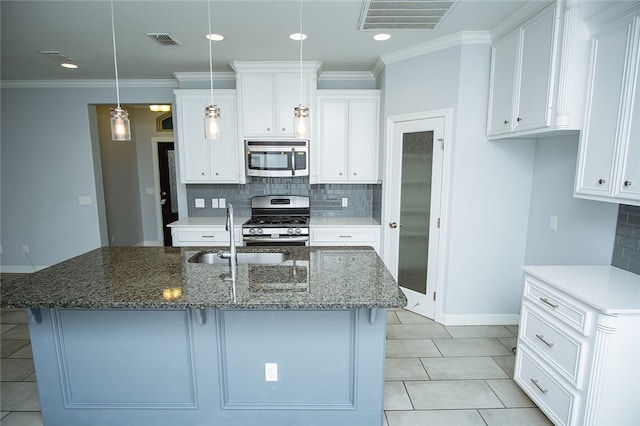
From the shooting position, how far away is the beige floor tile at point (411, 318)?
3227 mm

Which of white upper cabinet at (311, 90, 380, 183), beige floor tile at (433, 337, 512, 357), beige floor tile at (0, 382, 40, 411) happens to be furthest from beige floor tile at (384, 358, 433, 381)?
beige floor tile at (0, 382, 40, 411)

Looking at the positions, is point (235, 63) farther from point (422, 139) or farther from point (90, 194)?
point (90, 194)

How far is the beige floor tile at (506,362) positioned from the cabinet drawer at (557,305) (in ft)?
2.34

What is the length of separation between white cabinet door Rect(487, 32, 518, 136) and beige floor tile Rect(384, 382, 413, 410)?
210 cm

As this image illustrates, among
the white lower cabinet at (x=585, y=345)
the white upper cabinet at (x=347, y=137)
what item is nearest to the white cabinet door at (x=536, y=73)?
the white lower cabinet at (x=585, y=345)

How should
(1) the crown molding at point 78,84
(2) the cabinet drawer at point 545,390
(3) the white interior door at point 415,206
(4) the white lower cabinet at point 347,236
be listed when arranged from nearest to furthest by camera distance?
(2) the cabinet drawer at point 545,390, (3) the white interior door at point 415,206, (4) the white lower cabinet at point 347,236, (1) the crown molding at point 78,84

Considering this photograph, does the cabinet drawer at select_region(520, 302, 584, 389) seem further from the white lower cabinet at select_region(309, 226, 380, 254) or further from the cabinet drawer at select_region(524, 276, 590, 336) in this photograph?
the white lower cabinet at select_region(309, 226, 380, 254)

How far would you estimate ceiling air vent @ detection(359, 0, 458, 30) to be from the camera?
2.28 meters

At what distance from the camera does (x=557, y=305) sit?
6.09 feet

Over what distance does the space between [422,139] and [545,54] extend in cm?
122

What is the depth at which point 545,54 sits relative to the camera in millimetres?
2129

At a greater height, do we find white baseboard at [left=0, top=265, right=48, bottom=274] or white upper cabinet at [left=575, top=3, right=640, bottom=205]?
white upper cabinet at [left=575, top=3, right=640, bottom=205]

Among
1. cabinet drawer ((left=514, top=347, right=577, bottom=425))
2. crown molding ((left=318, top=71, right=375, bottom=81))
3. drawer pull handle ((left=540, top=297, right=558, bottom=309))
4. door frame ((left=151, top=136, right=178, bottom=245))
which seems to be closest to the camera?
cabinet drawer ((left=514, top=347, right=577, bottom=425))

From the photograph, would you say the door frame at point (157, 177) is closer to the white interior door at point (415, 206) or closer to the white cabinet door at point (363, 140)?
the white cabinet door at point (363, 140)
